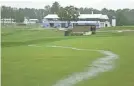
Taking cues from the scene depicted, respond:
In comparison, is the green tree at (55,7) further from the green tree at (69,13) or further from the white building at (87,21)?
the green tree at (69,13)

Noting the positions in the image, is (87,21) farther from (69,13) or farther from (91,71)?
(91,71)

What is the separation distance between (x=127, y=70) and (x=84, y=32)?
134 ft

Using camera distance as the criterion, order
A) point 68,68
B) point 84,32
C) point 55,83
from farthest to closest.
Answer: point 84,32 < point 68,68 < point 55,83

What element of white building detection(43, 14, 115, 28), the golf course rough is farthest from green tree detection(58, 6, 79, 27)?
the golf course rough

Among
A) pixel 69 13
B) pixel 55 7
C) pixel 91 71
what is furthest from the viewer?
pixel 55 7

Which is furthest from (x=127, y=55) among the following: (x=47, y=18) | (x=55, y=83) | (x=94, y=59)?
(x=47, y=18)

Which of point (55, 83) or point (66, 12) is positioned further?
point (66, 12)

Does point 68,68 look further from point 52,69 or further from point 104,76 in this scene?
point 104,76

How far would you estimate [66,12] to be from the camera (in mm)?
88562

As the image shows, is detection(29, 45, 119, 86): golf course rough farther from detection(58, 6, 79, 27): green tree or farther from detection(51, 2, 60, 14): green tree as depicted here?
detection(51, 2, 60, 14): green tree

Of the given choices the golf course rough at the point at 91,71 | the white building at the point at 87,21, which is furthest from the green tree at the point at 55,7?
the golf course rough at the point at 91,71

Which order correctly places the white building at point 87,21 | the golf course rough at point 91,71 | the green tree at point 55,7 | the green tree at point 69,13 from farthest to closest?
the green tree at point 55,7
the white building at point 87,21
the green tree at point 69,13
the golf course rough at point 91,71

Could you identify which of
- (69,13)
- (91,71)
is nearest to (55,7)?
(69,13)

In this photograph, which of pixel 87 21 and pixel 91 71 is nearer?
pixel 91 71
